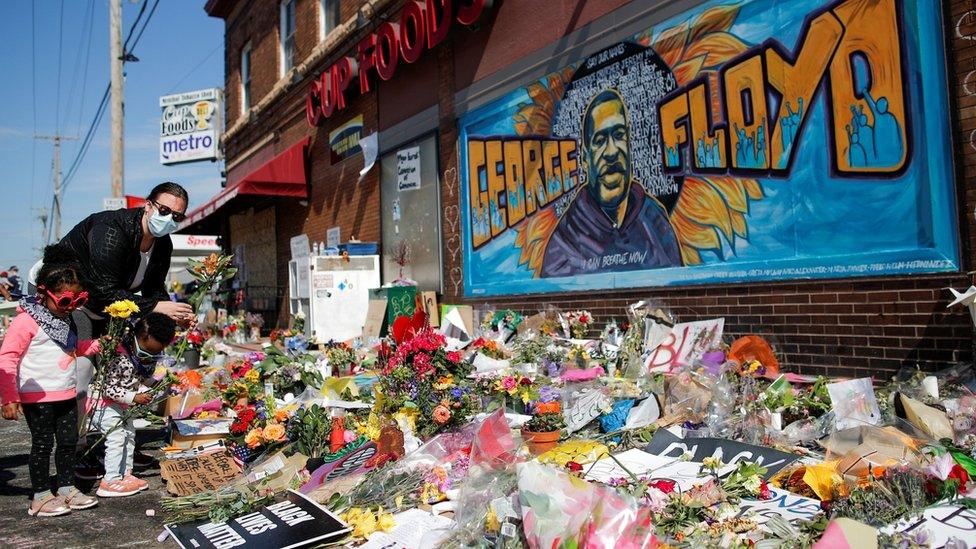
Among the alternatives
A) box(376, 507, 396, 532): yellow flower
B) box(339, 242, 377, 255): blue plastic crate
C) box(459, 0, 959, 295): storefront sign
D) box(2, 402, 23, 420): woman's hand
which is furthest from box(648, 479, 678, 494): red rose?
box(339, 242, 377, 255): blue plastic crate

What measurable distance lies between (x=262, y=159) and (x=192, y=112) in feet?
12.0

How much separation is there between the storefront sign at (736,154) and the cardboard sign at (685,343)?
1.56 ft

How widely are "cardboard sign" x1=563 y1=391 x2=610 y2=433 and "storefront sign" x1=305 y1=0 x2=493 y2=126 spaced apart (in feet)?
19.2

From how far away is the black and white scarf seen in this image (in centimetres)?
390

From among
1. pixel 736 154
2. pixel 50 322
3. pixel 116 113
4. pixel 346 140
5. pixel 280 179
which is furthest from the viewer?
pixel 116 113

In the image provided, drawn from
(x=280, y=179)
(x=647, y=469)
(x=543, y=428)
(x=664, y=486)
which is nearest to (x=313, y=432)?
(x=543, y=428)

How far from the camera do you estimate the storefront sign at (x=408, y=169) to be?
35.3 ft

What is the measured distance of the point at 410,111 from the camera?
10977mm

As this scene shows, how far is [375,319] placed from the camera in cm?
1066

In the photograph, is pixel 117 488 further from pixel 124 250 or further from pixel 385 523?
pixel 385 523

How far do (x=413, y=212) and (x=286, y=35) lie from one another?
810 cm

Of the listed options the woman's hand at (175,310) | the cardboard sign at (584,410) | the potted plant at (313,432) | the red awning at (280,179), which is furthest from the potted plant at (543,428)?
the red awning at (280,179)

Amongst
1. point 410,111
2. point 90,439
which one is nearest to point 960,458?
point 90,439

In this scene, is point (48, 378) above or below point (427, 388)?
above
